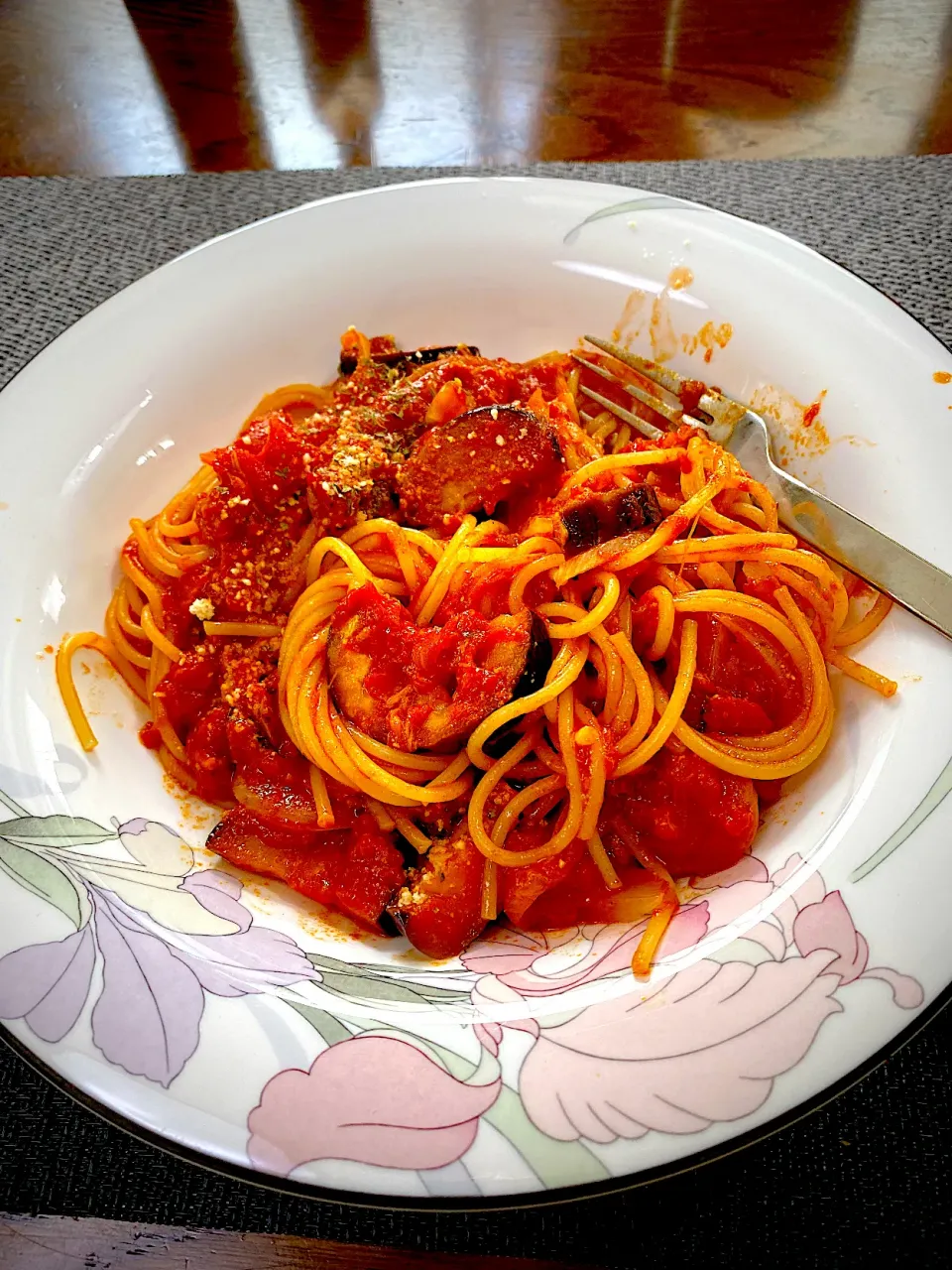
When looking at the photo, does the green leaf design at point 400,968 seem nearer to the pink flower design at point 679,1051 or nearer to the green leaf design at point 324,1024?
the green leaf design at point 324,1024

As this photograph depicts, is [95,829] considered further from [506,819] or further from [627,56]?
[627,56]

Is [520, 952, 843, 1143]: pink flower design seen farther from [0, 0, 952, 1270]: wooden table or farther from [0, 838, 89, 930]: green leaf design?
[0, 0, 952, 1270]: wooden table

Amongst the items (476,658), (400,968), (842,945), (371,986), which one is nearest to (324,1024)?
(371,986)

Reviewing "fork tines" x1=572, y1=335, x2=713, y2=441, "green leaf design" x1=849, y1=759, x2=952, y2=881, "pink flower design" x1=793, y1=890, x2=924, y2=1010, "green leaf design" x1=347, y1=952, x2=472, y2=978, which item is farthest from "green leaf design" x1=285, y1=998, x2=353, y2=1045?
"fork tines" x1=572, y1=335, x2=713, y2=441

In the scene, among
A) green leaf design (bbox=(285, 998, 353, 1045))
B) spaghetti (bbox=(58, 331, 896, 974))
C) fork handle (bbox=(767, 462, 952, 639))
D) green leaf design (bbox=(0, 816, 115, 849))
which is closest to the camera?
green leaf design (bbox=(285, 998, 353, 1045))

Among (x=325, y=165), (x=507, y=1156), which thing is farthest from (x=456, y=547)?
(x=325, y=165)

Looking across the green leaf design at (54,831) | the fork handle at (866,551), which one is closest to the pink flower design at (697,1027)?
the fork handle at (866,551)
